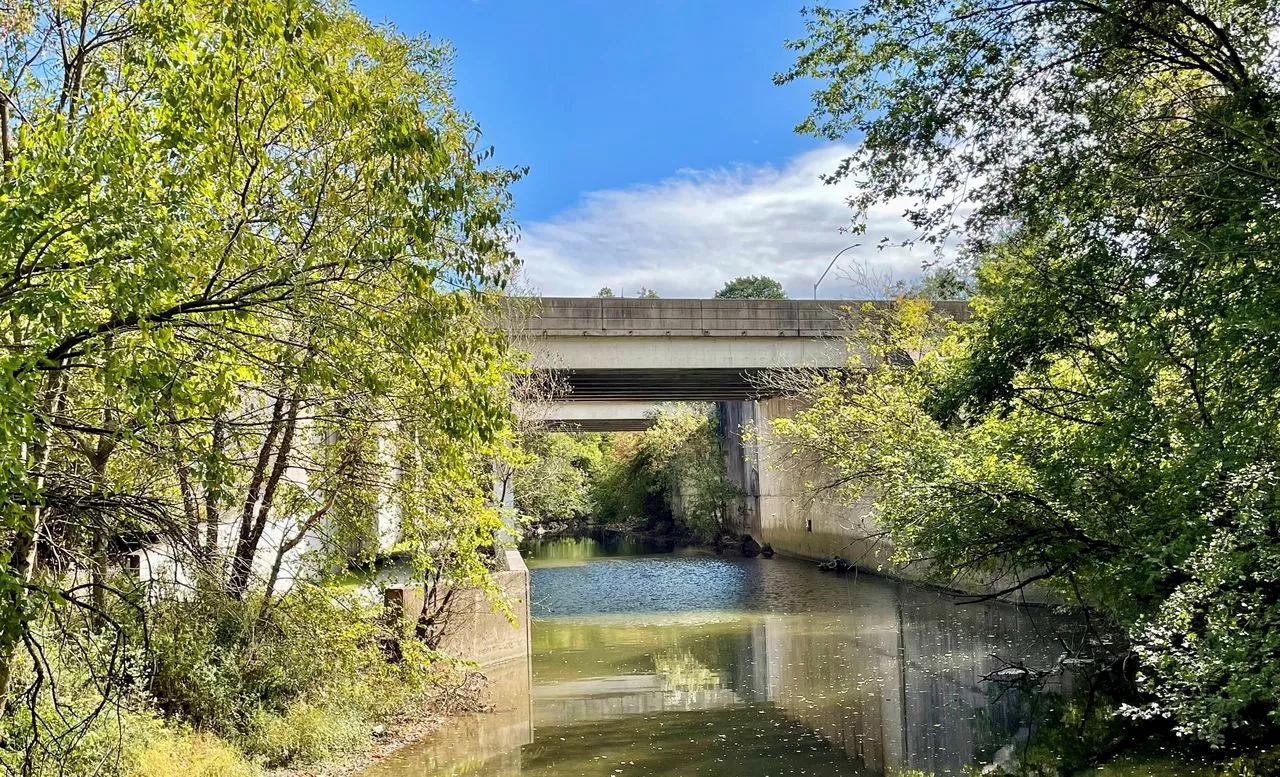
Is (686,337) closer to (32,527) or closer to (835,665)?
(835,665)

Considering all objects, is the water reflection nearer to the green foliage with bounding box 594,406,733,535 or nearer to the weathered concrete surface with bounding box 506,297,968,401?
the green foliage with bounding box 594,406,733,535

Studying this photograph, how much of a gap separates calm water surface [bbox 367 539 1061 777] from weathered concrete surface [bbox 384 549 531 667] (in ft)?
1.42

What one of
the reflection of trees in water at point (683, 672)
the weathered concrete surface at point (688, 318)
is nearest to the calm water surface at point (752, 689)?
the reflection of trees in water at point (683, 672)

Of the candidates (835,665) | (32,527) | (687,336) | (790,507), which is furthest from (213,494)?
(790,507)

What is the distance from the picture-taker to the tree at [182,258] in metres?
4.30

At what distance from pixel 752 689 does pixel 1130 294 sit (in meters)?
8.34

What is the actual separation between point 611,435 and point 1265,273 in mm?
60905

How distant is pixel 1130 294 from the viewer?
842 cm

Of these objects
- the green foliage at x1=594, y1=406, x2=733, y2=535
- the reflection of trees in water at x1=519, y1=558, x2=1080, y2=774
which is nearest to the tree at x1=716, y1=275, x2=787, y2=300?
the green foliage at x1=594, y1=406, x2=733, y2=535

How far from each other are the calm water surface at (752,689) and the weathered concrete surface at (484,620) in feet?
1.42

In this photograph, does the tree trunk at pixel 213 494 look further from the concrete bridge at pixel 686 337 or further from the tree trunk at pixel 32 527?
the concrete bridge at pixel 686 337

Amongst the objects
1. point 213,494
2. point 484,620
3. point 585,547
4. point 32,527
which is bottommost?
point 585,547

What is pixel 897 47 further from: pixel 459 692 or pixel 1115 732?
pixel 459 692

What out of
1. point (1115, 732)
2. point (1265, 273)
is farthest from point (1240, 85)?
point (1115, 732)
